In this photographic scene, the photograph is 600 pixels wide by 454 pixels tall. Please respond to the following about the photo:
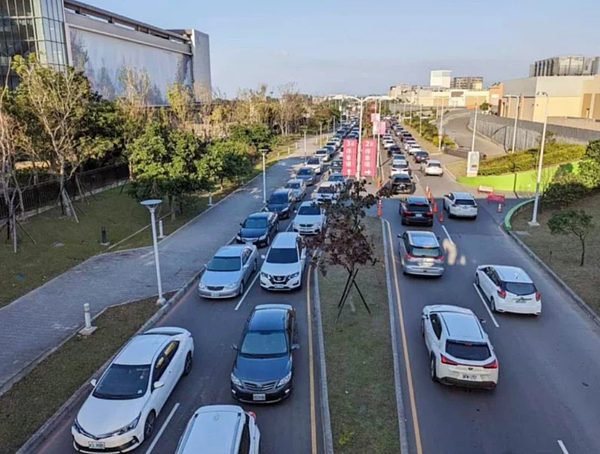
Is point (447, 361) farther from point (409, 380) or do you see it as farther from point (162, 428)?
point (162, 428)

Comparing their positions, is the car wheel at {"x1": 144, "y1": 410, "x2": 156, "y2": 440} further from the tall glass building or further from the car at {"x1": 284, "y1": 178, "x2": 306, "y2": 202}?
the tall glass building

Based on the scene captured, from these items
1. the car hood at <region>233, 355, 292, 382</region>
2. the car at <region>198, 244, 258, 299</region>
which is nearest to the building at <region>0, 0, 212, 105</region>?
the car at <region>198, 244, 258, 299</region>

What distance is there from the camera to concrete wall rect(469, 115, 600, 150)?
1542 inches

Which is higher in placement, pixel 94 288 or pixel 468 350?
pixel 468 350

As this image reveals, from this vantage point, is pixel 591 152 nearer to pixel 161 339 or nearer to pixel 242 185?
pixel 242 185

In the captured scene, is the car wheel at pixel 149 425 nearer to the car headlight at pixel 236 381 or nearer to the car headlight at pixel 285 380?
the car headlight at pixel 236 381

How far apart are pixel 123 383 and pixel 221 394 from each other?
2272 mm

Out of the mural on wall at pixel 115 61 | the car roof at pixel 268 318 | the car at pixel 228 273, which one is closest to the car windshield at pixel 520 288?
the car roof at pixel 268 318

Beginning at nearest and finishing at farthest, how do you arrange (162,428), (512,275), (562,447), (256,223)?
(562,447) < (162,428) < (512,275) < (256,223)

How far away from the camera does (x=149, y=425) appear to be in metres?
9.67

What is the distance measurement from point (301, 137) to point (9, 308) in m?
77.9

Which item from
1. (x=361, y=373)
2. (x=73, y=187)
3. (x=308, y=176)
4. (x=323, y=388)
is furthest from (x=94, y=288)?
(x=308, y=176)

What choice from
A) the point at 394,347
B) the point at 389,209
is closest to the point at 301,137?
the point at 389,209

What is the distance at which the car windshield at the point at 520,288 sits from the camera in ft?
49.2
